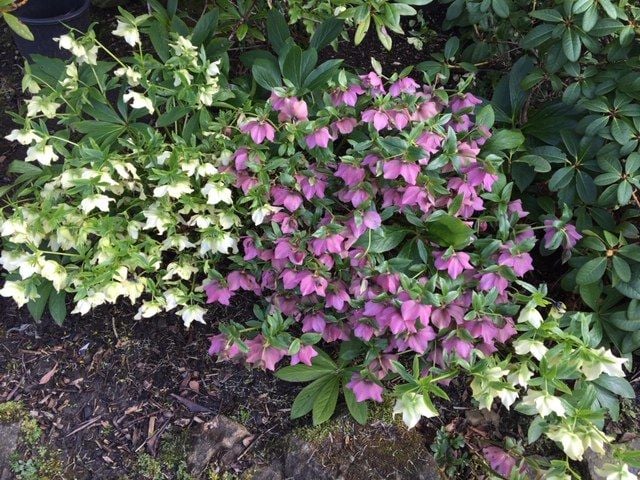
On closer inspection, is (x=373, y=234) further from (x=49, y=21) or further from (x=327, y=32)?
(x=49, y=21)

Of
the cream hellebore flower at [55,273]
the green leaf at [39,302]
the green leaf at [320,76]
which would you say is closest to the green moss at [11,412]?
the green leaf at [39,302]

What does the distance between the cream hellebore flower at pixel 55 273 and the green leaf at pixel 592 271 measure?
1.43 meters

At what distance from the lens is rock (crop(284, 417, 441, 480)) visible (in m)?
1.73

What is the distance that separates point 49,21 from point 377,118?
1468mm

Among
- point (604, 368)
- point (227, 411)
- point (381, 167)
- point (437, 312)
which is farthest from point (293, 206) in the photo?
point (604, 368)

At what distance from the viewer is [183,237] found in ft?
5.63

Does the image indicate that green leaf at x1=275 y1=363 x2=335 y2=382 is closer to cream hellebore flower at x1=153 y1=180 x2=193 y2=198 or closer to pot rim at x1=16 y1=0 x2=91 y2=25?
cream hellebore flower at x1=153 y1=180 x2=193 y2=198

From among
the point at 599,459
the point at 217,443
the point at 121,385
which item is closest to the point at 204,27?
the point at 121,385

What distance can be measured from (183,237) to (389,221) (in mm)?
630

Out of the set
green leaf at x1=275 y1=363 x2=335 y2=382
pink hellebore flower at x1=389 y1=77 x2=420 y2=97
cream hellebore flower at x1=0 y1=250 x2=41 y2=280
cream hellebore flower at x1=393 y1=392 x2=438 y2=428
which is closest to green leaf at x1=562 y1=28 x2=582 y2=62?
pink hellebore flower at x1=389 y1=77 x2=420 y2=97

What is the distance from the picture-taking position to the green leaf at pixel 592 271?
1.67m

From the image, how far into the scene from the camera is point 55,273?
1.61m

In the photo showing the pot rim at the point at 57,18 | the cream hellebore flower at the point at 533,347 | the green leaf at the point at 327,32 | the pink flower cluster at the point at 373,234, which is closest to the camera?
the cream hellebore flower at the point at 533,347

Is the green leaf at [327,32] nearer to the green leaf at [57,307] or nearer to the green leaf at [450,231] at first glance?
the green leaf at [450,231]
